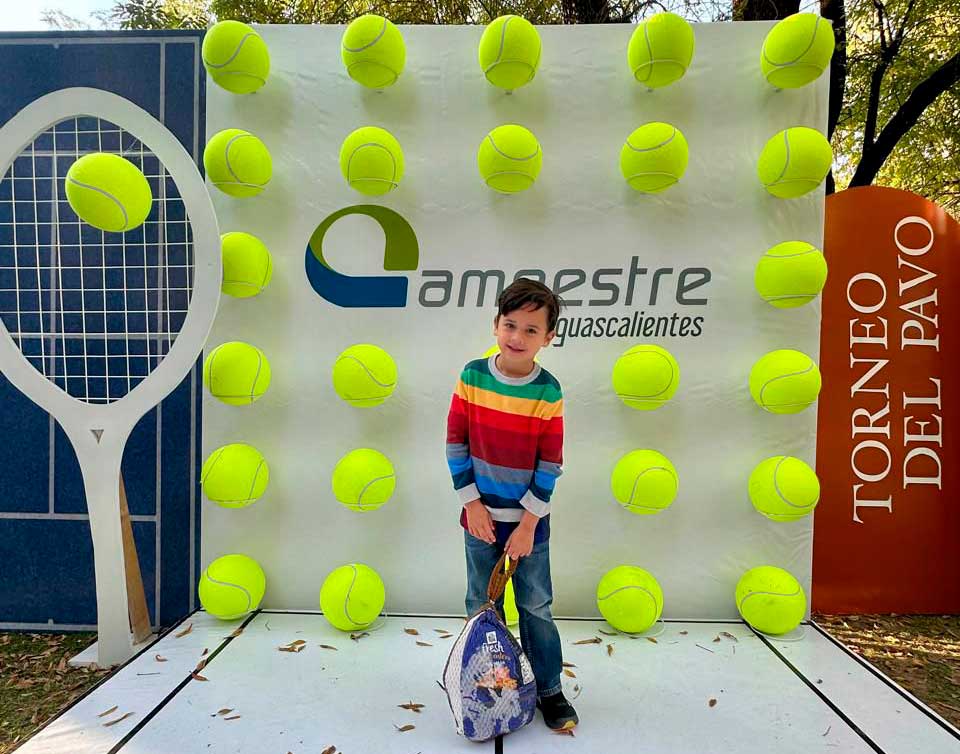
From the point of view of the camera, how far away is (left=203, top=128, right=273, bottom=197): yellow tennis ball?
2.54m

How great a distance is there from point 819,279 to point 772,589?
1.22m

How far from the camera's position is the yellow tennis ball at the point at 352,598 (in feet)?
8.32

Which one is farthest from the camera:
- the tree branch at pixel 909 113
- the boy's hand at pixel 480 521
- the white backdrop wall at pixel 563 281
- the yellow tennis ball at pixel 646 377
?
the tree branch at pixel 909 113

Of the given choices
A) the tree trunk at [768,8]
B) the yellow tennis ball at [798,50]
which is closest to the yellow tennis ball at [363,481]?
the yellow tennis ball at [798,50]

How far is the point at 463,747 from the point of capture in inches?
74.9

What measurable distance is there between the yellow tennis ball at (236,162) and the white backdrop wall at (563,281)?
0.15m

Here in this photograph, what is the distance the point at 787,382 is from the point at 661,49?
1.35 metres

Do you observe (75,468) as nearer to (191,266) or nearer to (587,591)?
(191,266)

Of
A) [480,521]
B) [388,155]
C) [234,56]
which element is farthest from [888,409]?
[234,56]

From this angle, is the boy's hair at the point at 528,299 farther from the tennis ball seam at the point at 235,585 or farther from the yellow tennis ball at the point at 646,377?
the tennis ball seam at the point at 235,585

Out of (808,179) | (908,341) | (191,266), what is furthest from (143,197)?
(908,341)

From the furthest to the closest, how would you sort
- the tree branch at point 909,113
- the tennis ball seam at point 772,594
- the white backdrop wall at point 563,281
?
1. the tree branch at point 909,113
2. the white backdrop wall at point 563,281
3. the tennis ball seam at point 772,594

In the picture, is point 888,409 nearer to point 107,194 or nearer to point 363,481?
point 363,481

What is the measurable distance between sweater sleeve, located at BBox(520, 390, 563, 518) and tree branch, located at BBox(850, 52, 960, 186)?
517 centimetres
